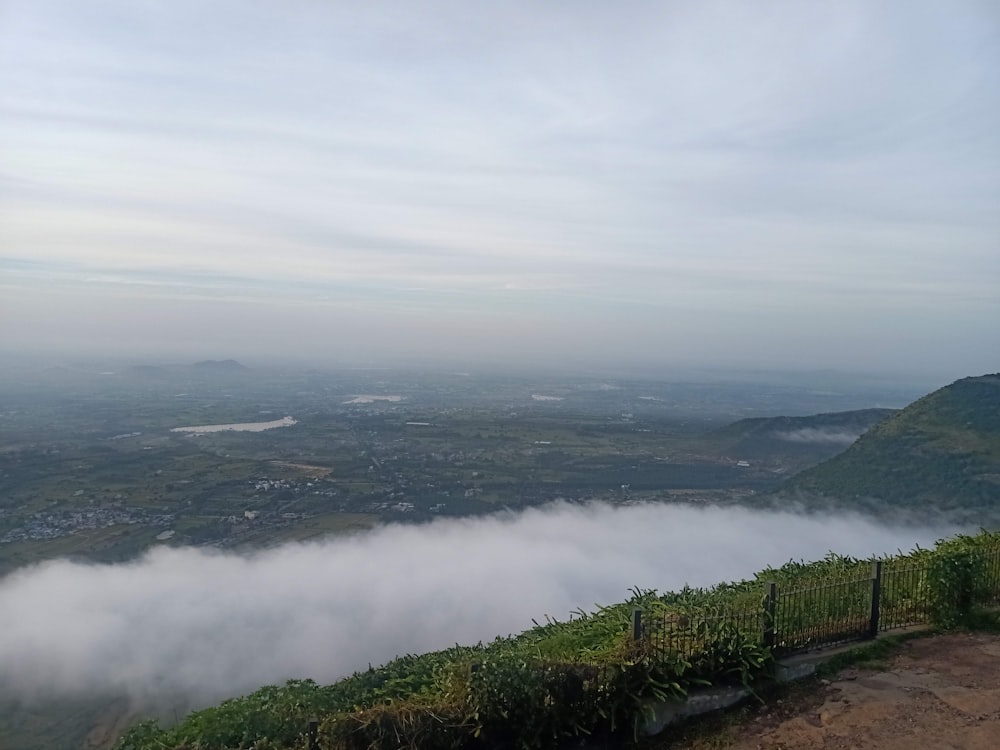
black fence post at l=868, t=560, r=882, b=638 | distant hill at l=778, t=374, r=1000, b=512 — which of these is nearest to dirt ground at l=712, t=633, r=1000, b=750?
black fence post at l=868, t=560, r=882, b=638

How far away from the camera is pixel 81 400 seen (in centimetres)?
10319

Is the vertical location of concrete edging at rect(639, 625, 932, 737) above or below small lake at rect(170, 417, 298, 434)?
above

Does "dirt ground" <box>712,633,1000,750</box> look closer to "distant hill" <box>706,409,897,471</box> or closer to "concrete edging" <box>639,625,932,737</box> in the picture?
"concrete edging" <box>639,625,932,737</box>

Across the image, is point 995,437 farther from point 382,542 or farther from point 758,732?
point 758,732

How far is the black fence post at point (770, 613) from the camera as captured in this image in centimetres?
730

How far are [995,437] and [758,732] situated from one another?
51.6 metres

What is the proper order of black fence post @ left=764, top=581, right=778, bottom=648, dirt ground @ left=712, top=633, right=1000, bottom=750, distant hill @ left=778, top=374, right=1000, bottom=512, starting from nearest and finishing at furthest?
dirt ground @ left=712, top=633, right=1000, bottom=750 < black fence post @ left=764, top=581, right=778, bottom=648 < distant hill @ left=778, top=374, right=1000, bottom=512

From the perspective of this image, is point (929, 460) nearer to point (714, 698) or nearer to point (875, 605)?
point (875, 605)

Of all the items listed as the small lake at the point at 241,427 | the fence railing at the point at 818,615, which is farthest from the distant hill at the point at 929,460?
the small lake at the point at 241,427

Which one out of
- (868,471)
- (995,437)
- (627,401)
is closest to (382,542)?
(868,471)

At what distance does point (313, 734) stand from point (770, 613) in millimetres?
4782

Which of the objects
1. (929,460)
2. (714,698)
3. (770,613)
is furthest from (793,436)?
(714,698)

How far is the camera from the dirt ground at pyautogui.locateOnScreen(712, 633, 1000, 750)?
5938mm

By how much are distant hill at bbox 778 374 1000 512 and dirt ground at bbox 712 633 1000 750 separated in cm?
4099
